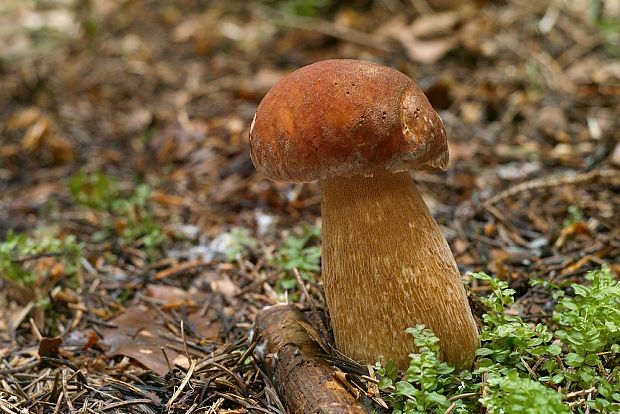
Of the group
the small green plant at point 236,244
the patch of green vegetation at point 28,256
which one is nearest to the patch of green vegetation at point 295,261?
the small green plant at point 236,244

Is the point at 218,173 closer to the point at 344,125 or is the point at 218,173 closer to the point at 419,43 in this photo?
the point at 419,43

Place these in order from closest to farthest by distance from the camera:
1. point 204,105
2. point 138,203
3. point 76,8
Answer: point 138,203 < point 204,105 < point 76,8

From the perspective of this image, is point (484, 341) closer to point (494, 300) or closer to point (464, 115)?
point (494, 300)

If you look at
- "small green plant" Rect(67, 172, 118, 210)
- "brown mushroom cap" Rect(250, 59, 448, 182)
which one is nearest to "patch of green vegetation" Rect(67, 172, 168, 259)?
"small green plant" Rect(67, 172, 118, 210)

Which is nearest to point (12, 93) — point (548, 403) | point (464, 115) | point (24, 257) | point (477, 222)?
point (24, 257)

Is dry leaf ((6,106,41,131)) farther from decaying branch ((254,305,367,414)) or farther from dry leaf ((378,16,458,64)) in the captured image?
decaying branch ((254,305,367,414))
